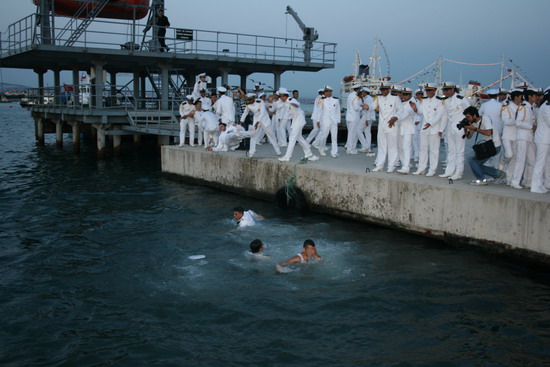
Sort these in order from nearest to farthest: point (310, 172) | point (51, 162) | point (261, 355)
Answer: point (261, 355), point (310, 172), point (51, 162)

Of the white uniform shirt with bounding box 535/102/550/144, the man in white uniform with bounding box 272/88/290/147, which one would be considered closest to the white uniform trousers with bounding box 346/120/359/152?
the man in white uniform with bounding box 272/88/290/147

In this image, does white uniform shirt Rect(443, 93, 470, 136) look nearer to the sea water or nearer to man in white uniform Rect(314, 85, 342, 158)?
the sea water

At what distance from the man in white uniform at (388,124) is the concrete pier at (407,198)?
53cm

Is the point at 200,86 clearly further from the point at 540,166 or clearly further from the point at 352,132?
the point at 540,166

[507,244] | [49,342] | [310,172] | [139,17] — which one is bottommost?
[49,342]

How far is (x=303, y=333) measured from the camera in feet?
26.1

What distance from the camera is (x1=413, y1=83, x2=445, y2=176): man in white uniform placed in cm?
1234

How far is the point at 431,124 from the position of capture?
12445mm

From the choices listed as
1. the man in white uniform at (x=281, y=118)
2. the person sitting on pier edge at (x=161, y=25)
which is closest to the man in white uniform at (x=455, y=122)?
the man in white uniform at (x=281, y=118)

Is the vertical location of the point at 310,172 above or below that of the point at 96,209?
above

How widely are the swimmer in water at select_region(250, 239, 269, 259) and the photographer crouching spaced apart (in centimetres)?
497

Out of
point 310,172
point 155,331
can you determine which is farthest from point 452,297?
point 310,172

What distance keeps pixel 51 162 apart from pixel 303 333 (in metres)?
23.7

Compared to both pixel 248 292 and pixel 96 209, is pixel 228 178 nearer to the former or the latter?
pixel 96 209
